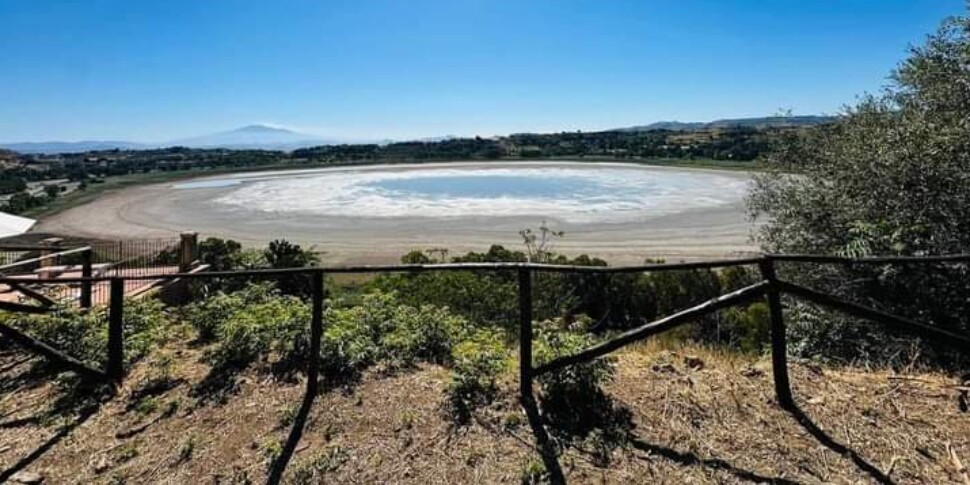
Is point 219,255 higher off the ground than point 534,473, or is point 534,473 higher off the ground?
point 534,473

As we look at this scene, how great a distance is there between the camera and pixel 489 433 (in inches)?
153

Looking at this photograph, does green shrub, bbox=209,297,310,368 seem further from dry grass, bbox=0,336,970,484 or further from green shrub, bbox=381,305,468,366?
green shrub, bbox=381,305,468,366

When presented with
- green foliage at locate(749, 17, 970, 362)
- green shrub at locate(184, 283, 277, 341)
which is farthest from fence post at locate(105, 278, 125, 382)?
green foliage at locate(749, 17, 970, 362)

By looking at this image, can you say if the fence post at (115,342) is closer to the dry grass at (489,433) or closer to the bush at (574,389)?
the dry grass at (489,433)

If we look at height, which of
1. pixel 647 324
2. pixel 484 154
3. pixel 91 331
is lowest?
pixel 91 331

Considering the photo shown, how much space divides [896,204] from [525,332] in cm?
642

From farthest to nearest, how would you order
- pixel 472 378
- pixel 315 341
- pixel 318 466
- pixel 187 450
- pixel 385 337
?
pixel 385 337, pixel 315 341, pixel 472 378, pixel 187 450, pixel 318 466

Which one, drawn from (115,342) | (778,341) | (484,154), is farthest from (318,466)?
(484,154)

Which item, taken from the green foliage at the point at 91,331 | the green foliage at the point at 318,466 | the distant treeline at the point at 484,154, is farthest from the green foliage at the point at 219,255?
the distant treeline at the point at 484,154

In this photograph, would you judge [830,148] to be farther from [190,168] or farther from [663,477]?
[190,168]

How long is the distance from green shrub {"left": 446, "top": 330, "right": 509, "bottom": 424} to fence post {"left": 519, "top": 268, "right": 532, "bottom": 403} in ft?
0.86

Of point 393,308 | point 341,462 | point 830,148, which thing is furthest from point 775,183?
point 341,462

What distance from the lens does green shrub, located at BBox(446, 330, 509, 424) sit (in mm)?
4184

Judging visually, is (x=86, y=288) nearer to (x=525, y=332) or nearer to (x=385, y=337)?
(x=385, y=337)
